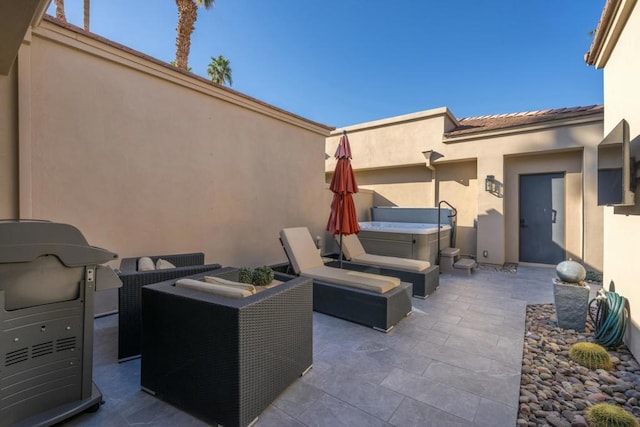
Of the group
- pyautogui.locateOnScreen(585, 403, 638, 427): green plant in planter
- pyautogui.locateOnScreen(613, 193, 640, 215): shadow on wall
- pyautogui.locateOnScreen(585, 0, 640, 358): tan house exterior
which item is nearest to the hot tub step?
pyautogui.locateOnScreen(585, 0, 640, 358): tan house exterior

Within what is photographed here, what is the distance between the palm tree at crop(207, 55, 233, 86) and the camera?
1536 cm

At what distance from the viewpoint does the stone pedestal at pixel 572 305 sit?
3.65m

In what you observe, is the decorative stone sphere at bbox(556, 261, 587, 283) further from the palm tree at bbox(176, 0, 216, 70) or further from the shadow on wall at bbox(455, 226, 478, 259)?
the palm tree at bbox(176, 0, 216, 70)

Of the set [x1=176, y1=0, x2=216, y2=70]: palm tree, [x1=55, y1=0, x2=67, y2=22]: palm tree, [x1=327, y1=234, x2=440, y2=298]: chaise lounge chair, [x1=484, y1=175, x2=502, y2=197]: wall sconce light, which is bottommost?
[x1=327, y1=234, x2=440, y2=298]: chaise lounge chair

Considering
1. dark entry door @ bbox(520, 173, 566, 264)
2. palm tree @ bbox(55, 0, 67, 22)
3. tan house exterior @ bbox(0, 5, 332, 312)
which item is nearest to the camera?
tan house exterior @ bbox(0, 5, 332, 312)

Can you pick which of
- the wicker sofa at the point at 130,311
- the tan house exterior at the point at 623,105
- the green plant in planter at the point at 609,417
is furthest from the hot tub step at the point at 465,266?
the wicker sofa at the point at 130,311

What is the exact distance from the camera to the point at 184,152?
16.2ft

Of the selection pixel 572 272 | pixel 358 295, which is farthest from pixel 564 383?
pixel 358 295

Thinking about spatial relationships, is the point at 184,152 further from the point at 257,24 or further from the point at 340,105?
the point at 340,105

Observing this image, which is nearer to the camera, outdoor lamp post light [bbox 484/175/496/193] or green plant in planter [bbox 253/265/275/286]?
green plant in planter [bbox 253/265/275/286]

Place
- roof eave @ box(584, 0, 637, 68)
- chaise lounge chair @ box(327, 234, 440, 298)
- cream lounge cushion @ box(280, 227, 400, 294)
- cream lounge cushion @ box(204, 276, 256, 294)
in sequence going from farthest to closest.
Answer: chaise lounge chair @ box(327, 234, 440, 298) → cream lounge cushion @ box(280, 227, 400, 294) → roof eave @ box(584, 0, 637, 68) → cream lounge cushion @ box(204, 276, 256, 294)

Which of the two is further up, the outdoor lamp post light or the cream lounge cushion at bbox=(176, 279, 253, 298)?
the outdoor lamp post light

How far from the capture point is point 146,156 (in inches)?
176

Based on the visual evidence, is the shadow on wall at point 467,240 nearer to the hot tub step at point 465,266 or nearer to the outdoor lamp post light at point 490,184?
the outdoor lamp post light at point 490,184
